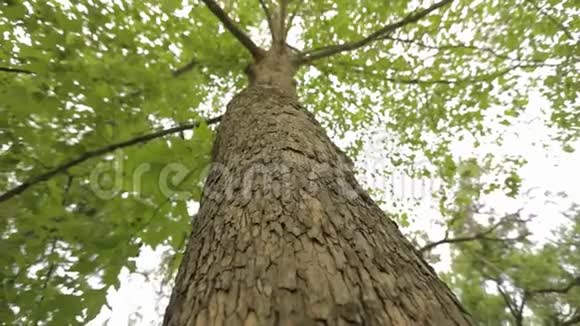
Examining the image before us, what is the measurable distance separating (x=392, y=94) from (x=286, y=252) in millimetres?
5206

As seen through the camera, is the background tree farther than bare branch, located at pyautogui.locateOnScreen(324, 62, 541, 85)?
No

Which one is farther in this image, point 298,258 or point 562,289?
point 562,289

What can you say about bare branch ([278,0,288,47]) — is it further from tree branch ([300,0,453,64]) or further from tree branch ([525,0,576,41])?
tree branch ([525,0,576,41])

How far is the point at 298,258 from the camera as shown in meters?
0.97

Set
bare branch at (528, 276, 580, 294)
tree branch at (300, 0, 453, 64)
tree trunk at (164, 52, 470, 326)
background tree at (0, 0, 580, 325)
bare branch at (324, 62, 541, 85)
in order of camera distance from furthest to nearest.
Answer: bare branch at (528, 276, 580, 294)
bare branch at (324, 62, 541, 85)
tree branch at (300, 0, 453, 64)
background tree at (0, 0, 580, 325)
tree trunk at (164, 52, 470, 326)

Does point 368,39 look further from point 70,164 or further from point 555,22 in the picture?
point 70,164

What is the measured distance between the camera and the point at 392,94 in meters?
5.74

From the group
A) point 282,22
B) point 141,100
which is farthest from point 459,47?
point 141,100

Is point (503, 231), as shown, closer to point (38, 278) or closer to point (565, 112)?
point (565, 112)

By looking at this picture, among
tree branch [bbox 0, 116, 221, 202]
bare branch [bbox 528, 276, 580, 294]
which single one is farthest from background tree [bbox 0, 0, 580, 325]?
bare branch [bbox 528, 276, 580, 294]

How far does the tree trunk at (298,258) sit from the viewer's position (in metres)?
0.82

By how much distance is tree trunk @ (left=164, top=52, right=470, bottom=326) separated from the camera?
822 mm

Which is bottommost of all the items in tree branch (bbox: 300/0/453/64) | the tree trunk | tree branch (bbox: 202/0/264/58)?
the tree trunk

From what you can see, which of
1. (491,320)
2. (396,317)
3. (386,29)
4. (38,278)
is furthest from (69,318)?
(491,320)
